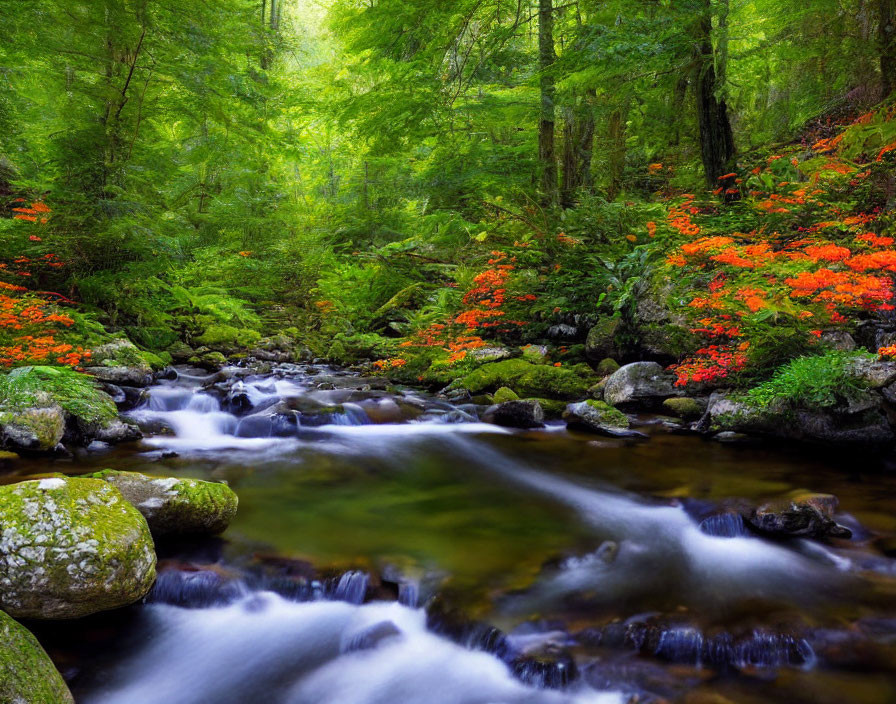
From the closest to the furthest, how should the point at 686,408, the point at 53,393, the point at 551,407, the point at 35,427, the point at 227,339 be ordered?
the point at 35,427 → the point at 53,393 → the point at 686,408 → the point at 551,407 → the point at 227,339

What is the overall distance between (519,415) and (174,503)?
4.68 metres

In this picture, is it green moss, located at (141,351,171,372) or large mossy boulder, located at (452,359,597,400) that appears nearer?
large mossy boulder, located at (452,359,597,400)

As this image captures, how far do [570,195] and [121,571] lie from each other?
36.1 feet

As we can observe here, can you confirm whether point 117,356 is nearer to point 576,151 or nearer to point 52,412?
point 52,412

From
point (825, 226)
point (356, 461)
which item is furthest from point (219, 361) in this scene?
point (825, 226)

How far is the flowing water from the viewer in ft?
8.77

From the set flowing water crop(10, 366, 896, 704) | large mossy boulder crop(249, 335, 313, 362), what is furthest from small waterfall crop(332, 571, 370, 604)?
large mossy boulder crop(249, 335, 313, 362)

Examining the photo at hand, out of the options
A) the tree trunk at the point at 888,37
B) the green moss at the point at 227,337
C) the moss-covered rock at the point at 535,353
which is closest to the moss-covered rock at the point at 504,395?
the moss-covered rock at the point at 535,353

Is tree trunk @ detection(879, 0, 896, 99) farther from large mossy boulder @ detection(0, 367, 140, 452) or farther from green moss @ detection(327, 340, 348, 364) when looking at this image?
large mossy boulder @ detection(0, 367, 140, 452)

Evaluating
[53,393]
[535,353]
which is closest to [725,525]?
[535,353]

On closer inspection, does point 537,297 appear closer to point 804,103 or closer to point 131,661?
point 804,103

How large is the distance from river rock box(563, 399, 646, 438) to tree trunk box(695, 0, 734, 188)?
4926mm

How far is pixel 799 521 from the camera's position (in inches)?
156

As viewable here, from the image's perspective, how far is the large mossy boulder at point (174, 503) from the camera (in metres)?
3.57
